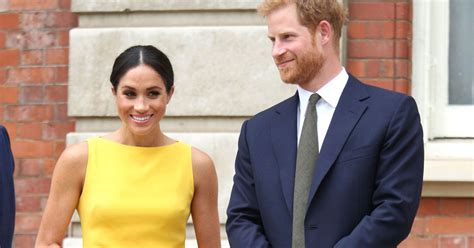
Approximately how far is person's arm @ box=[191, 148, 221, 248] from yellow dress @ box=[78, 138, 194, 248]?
0.10ft

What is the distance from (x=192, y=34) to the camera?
234 inches

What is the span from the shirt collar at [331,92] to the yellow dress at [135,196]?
0.66 m

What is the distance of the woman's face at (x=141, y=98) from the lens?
4.34m

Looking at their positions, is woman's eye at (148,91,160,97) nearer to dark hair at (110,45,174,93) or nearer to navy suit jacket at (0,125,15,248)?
dark hair at (110,45,174,93)

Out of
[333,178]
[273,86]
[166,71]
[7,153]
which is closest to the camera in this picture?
[333,178]

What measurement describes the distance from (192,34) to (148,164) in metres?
1.56

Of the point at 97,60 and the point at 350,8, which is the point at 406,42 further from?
the point at 97,60

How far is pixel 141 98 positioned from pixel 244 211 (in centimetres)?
60

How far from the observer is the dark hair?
4387 mm

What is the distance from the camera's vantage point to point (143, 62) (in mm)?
4387

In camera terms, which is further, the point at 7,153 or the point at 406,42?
the point at 406,42

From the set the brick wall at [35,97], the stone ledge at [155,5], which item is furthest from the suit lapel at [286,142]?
the brick wall at [35,97]

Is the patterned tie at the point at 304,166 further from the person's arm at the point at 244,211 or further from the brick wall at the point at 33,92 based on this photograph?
the brick wall at the point at 33,92

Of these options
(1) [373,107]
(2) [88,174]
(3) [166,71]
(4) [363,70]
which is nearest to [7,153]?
(2) [88,174]
